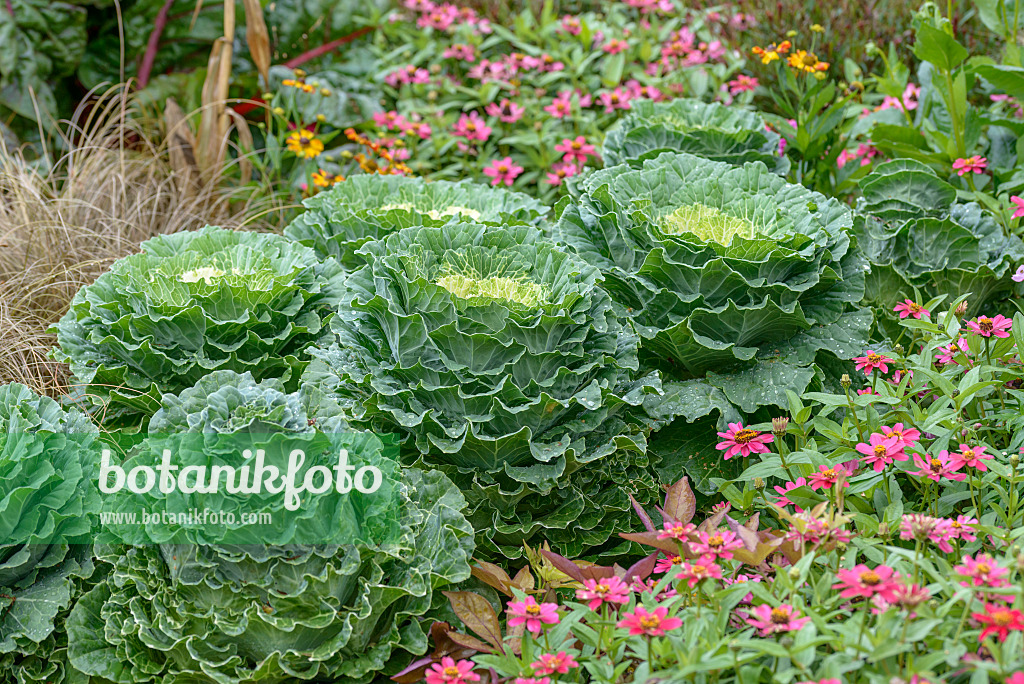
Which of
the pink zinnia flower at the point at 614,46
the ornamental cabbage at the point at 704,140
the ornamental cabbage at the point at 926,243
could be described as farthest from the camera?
the pink zinnia flower at the point at 614,46

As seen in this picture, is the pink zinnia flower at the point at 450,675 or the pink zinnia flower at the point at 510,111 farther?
the pink zinnia flower at the point at 510,111

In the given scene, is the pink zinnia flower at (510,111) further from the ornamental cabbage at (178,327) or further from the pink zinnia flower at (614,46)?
the ornamental cabbage at (178,327)

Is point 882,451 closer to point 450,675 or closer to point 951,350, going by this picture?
point 951,350

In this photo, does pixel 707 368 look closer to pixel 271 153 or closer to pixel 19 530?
pixel 19 530

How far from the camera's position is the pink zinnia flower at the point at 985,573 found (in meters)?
1.18

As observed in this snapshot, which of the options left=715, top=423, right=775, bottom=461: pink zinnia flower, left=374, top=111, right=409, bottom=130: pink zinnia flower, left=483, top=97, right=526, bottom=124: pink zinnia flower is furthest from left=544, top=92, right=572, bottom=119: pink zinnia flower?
left=715, top=423, right=775, bottom=461: pink zinnia flower

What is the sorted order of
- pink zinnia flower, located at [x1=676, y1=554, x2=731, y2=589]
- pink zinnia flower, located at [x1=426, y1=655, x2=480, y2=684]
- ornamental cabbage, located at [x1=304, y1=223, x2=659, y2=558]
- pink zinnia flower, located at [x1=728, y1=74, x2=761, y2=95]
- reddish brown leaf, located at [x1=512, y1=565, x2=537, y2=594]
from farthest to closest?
pink zinnia flower, located at [x1=728, y1=74, x2=761, y2=95]
ornamental cabbage, located at [x1=304, y1=223, x2=659, y2=558]
reddish brown leaf, located at [x1=512, y1=565, x2=537, y2=594]
pink zinnia flower, located at [x1=426, y1=655, x2=480, y2=684]
pink zinnia flower, located at [x1=676, y1=554, x2=731, y2=589]

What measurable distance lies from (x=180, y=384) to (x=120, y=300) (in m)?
0.26

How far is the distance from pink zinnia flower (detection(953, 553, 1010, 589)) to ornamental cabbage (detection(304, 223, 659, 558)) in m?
0.77

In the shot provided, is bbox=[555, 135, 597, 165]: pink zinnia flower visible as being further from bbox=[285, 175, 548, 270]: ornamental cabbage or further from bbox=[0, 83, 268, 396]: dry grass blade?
bbox=[0, 83, 268, 396]: dry grass blade

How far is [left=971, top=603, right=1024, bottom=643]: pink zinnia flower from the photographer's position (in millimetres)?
1092

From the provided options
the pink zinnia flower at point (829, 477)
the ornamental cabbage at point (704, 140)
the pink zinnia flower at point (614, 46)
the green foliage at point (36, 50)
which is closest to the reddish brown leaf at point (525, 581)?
the pink zinnia flower at point (829, 477)

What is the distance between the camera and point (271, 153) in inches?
142

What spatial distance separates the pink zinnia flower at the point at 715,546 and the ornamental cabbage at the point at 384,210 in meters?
1.30
